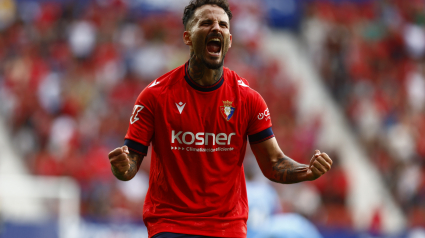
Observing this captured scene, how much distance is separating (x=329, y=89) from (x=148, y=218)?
11334 mm

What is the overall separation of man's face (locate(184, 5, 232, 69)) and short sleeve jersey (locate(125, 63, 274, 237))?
0.58 feet

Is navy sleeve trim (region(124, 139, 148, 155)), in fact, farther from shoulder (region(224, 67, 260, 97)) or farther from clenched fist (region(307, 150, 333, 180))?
clenched fist (region(307, 150, 333, 180))

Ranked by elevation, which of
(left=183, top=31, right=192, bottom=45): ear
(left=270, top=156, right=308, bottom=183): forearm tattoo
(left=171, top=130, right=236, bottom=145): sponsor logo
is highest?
(left=183, top=31, right=192, bottom=45): ear

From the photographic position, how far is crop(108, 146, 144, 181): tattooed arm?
341 centimetres

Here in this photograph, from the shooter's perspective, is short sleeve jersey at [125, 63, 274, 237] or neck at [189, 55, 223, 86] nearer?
short sleeve jersey at [125, 63, 274, 237]

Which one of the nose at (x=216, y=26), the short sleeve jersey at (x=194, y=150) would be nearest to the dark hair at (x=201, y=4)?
the nose at (x=216, y=26)

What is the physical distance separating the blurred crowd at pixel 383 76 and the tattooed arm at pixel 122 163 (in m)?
8.74

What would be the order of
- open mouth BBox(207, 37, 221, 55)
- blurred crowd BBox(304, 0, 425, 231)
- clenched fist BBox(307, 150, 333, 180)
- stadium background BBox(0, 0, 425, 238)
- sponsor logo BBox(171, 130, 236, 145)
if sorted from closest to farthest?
1. clenched fist BBox(307, 150, 333, 180)
2. sponsor logo BBox(171, 130, 236, 145)
3. open mouth BBox(207, 37, 221, 55)
4. stadium background BBox(0, 0, 425, 238)
5. blurred crowd BBox(304, 0, 425, 231)

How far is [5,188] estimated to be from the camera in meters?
10.1

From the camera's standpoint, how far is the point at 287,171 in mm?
3820

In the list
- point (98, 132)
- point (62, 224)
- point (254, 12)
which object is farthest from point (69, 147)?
point (254, 12)

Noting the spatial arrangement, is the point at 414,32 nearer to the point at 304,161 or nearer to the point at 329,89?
the point at 329,89

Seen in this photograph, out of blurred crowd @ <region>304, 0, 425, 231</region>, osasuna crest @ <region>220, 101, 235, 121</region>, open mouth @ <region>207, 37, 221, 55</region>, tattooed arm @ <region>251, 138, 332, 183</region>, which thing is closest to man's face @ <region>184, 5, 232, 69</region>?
open mouth @ <region>207, 37, 221, 55</region>

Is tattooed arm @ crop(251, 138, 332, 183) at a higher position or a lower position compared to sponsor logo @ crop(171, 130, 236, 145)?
lower
